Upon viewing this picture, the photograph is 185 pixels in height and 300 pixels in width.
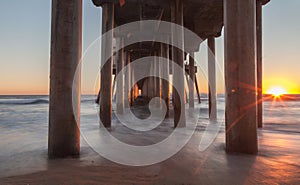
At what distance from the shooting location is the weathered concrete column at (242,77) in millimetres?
3227

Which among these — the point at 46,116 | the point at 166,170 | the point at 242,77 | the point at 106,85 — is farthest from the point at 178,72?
the point at 46,116

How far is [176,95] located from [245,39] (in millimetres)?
3236

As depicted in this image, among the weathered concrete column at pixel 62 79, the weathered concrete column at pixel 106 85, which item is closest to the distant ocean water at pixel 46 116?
the weathered concrete column at pixel 106 85

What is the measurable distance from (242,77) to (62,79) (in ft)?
9.25

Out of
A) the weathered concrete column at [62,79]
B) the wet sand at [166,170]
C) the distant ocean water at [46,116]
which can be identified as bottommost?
the distant ocean water at [46,116]

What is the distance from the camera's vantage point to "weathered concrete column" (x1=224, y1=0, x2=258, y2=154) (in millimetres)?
3227

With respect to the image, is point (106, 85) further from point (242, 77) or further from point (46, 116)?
point (46, 116)

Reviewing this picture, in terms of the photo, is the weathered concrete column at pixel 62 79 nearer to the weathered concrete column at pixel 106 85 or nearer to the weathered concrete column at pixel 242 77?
the weathered concrete column at pixel 242 77

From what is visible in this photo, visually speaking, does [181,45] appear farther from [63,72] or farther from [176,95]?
[63,72]

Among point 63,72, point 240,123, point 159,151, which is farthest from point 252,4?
point 63,72

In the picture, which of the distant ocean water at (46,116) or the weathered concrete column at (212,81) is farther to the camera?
the weathered concrete column at (212,81)

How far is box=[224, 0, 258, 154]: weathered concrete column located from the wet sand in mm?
304

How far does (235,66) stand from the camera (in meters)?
3.27

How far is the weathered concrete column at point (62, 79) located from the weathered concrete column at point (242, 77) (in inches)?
99.4
